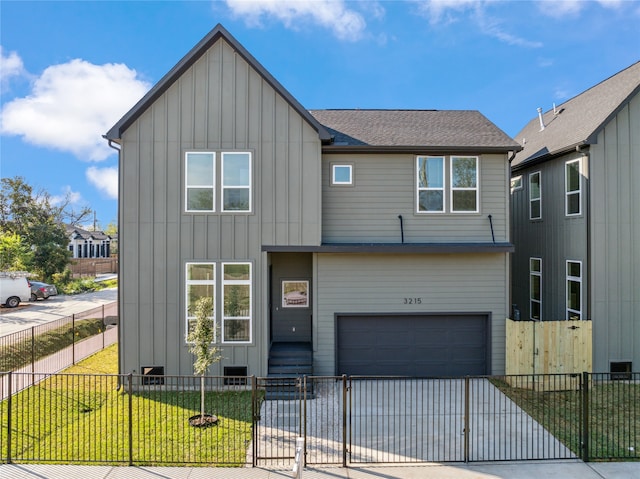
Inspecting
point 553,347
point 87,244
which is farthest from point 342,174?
point 87,244

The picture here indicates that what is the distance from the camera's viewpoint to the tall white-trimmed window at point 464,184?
10617 mm

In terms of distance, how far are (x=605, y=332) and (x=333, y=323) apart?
7.21 metres

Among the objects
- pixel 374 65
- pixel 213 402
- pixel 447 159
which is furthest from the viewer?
pixel 374 65

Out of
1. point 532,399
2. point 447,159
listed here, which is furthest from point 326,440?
point 447,159

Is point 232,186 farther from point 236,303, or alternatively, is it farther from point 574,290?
point 574,290

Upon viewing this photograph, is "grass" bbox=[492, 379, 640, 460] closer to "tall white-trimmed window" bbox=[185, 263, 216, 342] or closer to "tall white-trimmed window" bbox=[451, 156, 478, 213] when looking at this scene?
"tall white-trimmed window" bbox=[451, 156, 478, 213]

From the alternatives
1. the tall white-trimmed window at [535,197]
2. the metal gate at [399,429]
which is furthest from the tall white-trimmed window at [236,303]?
the tall white-trimmed window at [535,197]

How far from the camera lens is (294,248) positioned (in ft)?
32.2

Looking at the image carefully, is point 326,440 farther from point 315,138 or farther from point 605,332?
point 605,332

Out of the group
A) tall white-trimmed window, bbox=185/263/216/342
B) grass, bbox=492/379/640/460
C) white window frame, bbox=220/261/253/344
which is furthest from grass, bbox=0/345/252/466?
grass, bbox=492/379/640/460

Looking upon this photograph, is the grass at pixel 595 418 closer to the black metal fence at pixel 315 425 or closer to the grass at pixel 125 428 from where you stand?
the black metal fence at pixel 315 425

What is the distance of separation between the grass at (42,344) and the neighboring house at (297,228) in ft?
Answer: 13.3

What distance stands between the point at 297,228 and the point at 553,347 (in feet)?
23.4

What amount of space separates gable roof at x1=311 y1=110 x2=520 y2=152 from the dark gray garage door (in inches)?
183
